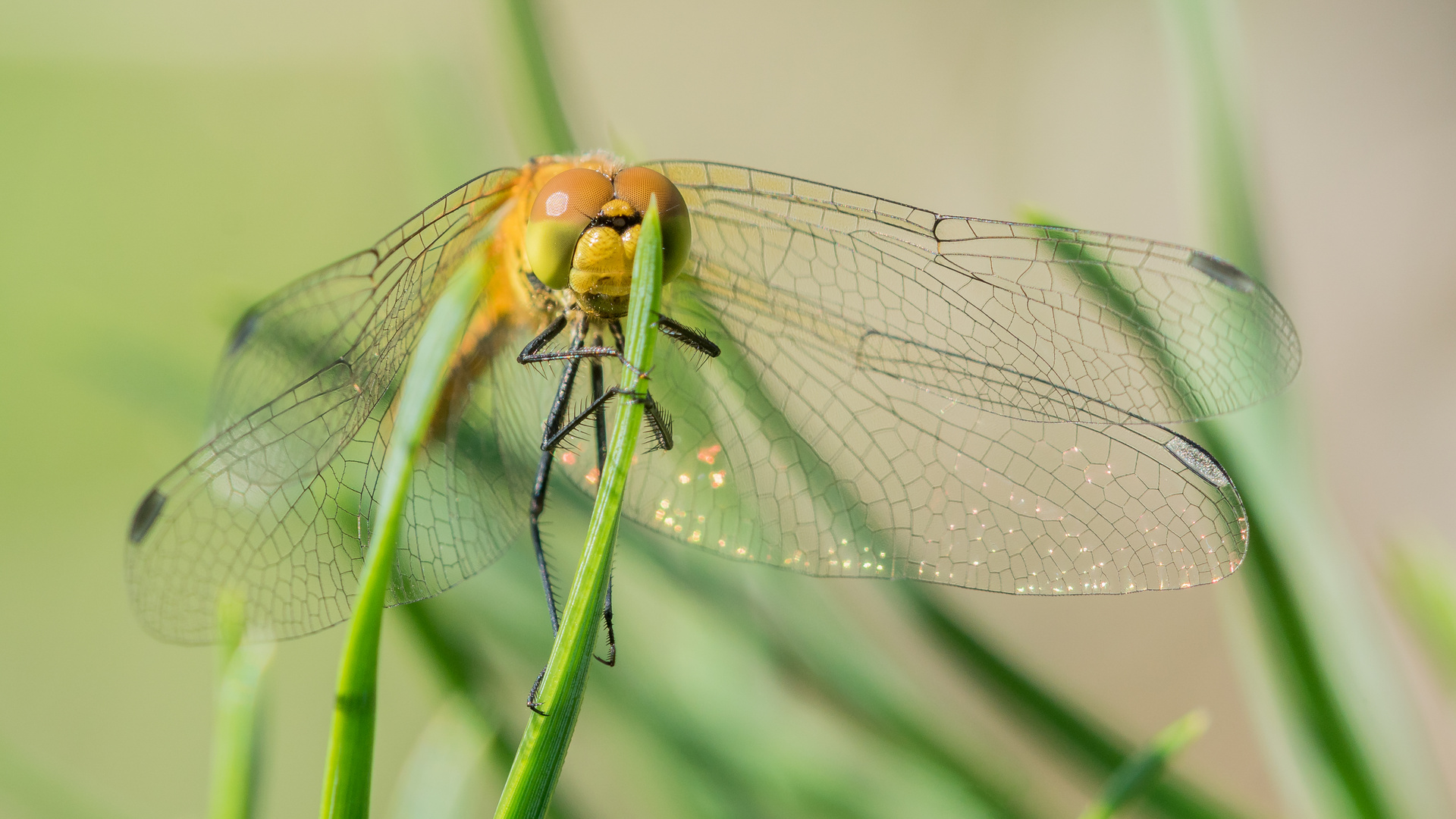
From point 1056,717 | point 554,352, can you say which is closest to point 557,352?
point 554,352

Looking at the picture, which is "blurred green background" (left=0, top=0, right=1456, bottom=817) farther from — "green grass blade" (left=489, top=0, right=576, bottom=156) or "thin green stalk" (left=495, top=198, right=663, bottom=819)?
"thin green stalk" (left=495, top=198, right=663, bottom=819)

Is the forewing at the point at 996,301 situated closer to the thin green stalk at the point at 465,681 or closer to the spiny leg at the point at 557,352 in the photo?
the spiny leg at the point at 557,352

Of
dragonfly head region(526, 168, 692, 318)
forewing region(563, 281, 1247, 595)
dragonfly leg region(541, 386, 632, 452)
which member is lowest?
forewing region(563, 281, 1247, 595)

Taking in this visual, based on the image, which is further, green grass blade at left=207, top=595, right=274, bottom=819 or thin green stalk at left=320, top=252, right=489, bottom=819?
green grass blade at left=207, top=595, right=274, bottom=819

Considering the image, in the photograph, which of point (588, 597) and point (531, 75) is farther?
point (531, 75)

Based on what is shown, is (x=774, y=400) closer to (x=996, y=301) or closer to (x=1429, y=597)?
(x=996, y=301)

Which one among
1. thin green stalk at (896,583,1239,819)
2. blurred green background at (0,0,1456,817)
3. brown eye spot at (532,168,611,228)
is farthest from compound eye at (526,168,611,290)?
thin green stalk at (896,583,1239,819)

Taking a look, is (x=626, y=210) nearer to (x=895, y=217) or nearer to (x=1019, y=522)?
(x=895, y=217)

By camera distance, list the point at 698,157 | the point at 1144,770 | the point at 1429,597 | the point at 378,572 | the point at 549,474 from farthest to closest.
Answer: the point at 698,157
the point at 549,474
the point at 1429,597
the point at 1144,770
the point at 378,572
